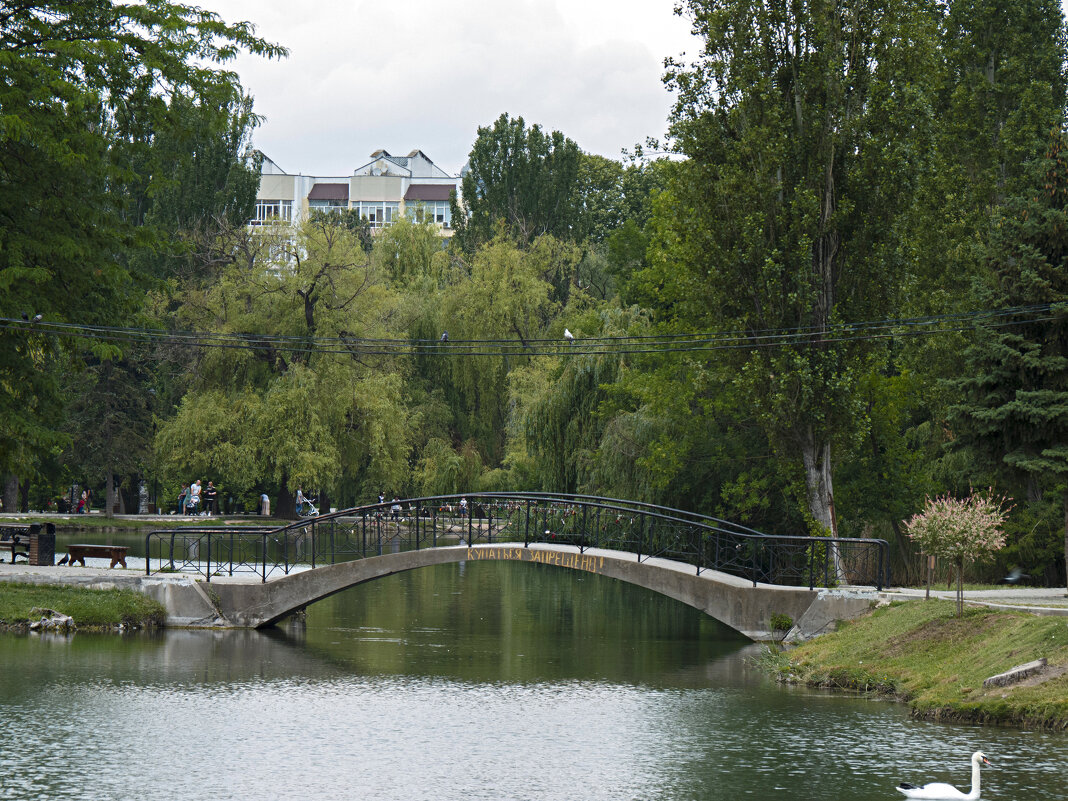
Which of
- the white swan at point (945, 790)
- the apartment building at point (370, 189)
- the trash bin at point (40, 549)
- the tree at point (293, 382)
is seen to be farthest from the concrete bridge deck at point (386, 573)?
the apartment building at point (370, 189)

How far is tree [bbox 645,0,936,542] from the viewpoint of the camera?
91.0 ft

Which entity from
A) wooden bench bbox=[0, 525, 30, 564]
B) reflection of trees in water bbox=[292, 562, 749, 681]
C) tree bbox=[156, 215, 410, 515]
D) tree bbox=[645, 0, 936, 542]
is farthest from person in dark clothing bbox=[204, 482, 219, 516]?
tree bbox=[645, 0, 936, 542]

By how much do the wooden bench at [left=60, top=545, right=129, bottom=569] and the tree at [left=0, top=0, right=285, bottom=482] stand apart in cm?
252

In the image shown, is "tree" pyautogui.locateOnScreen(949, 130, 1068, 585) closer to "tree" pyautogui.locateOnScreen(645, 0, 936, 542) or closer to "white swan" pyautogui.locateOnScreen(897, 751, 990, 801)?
"tree" pyautogui.locateOnScreen(645, 0, 936, 542)

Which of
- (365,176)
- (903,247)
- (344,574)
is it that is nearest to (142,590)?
(344,574)

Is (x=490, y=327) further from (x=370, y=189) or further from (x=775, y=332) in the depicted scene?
(x=370, y=189)

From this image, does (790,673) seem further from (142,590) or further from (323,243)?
(323,243)

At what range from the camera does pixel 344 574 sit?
2698 cm

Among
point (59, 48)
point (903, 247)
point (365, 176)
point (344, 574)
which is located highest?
point (365, 176)

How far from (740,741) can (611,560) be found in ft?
32.1

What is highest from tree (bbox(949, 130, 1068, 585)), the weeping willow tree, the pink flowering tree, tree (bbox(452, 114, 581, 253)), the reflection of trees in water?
tree (bbox(452, 114, 581, 253))

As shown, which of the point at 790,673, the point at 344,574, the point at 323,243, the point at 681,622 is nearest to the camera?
the point at 790,673

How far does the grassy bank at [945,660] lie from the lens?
52.2 feet

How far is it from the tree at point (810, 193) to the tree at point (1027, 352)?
352 cm
